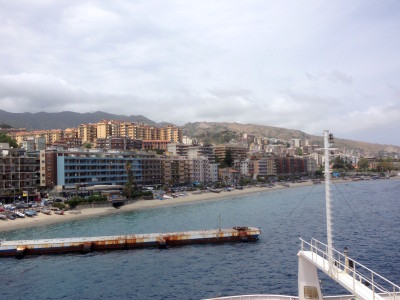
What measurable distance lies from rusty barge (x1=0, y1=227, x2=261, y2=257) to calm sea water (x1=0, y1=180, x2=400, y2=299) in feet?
5.19

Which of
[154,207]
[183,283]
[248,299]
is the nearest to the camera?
[248,299]

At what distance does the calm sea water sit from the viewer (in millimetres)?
35656

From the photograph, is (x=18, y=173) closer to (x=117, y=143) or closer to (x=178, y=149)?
(x=117, y=143)

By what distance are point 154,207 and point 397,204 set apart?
198ft

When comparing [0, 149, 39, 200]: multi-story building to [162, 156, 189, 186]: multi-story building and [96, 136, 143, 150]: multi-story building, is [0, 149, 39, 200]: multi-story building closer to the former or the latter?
[162, 156, 189, 186]: multi-story building

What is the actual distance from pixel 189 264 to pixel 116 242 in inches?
524

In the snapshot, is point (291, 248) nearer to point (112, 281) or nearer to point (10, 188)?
point (112, 281)

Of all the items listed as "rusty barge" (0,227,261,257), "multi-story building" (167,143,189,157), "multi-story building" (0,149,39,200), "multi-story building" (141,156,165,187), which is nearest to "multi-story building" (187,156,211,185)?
"multi-story building" (167,143,189,157)

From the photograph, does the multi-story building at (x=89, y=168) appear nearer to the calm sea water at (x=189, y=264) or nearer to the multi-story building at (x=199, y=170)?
the multi-story building at (x=199, y=170)

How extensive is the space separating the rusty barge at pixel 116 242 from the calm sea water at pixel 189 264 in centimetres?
158

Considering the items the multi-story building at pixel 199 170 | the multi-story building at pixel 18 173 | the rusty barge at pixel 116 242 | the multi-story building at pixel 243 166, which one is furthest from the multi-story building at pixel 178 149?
the rusty barge at pixel 116 242

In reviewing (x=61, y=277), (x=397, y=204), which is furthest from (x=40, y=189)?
(x=397, y=204)

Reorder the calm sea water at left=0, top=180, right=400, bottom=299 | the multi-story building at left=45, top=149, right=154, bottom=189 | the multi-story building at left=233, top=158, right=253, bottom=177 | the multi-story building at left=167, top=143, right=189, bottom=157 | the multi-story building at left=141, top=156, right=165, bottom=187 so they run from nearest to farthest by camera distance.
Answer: the calm sea water at left=0, top=180, right=400, bottom=299
the multi-story building at left=45, top=149, right=154, bottom=189
the multi-story building at left=141, top=156, right=165, bottom=187
the multi-story building at left=167, top=143, right=189, bottom=157
the multi-story building at left=233, top=158, right=253, bottom=177

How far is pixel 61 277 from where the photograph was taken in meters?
40.5
